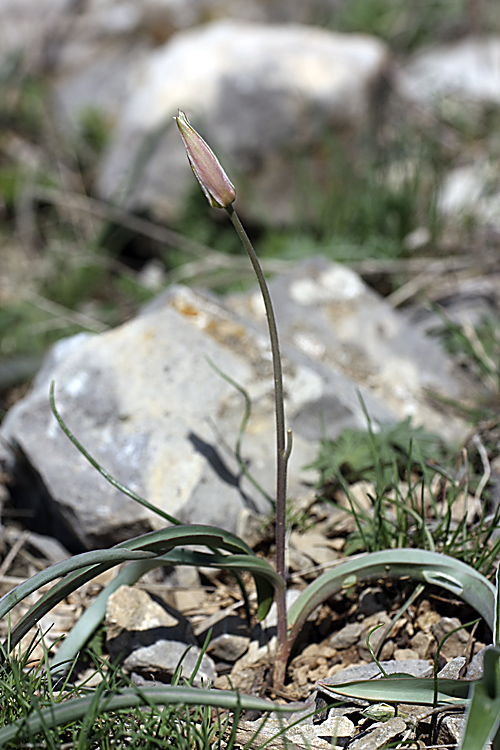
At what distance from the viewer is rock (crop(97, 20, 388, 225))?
161 inches

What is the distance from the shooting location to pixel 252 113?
4.14 metres

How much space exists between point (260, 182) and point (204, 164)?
3.09 metres

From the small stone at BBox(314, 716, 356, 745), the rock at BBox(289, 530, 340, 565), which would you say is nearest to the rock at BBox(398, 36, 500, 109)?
the rock at BBox(289, 530, 340, 565)

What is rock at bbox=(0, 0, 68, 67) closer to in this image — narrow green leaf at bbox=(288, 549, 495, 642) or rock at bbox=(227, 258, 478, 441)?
rock at bbox=(227, 258, 478, 441)

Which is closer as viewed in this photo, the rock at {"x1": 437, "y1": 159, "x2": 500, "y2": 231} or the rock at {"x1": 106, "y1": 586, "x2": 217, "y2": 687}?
the rock at {"x1": 106, "y1": 586, "x2": 217, "y2": 687}

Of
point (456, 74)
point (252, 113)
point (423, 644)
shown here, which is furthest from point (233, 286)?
point (456, 74)

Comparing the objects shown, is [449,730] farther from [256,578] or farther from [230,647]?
[230,647]

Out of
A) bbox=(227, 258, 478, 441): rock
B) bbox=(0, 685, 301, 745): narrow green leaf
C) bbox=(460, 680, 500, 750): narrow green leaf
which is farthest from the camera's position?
bbox=(227, 258, 478, 441): rock

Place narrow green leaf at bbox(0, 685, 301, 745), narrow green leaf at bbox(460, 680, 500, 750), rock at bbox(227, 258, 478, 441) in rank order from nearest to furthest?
narrow green leaf at bbox(460, 680, 500, 750) < narrow green leaf at bbox(0, 685, 301, 745) < rock at bbox(227, 258, 478, 441)

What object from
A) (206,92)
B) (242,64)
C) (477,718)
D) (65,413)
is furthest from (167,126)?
(477,718)

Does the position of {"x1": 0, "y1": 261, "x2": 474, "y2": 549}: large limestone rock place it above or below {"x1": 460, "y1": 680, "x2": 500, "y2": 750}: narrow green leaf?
below

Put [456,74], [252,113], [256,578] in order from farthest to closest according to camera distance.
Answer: [456,74], [252,113], [256,578]

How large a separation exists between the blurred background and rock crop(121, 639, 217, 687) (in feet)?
5.30

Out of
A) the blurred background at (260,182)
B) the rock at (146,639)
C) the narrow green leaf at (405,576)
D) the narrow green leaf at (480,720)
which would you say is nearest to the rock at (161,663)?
the rock at (146,639)
